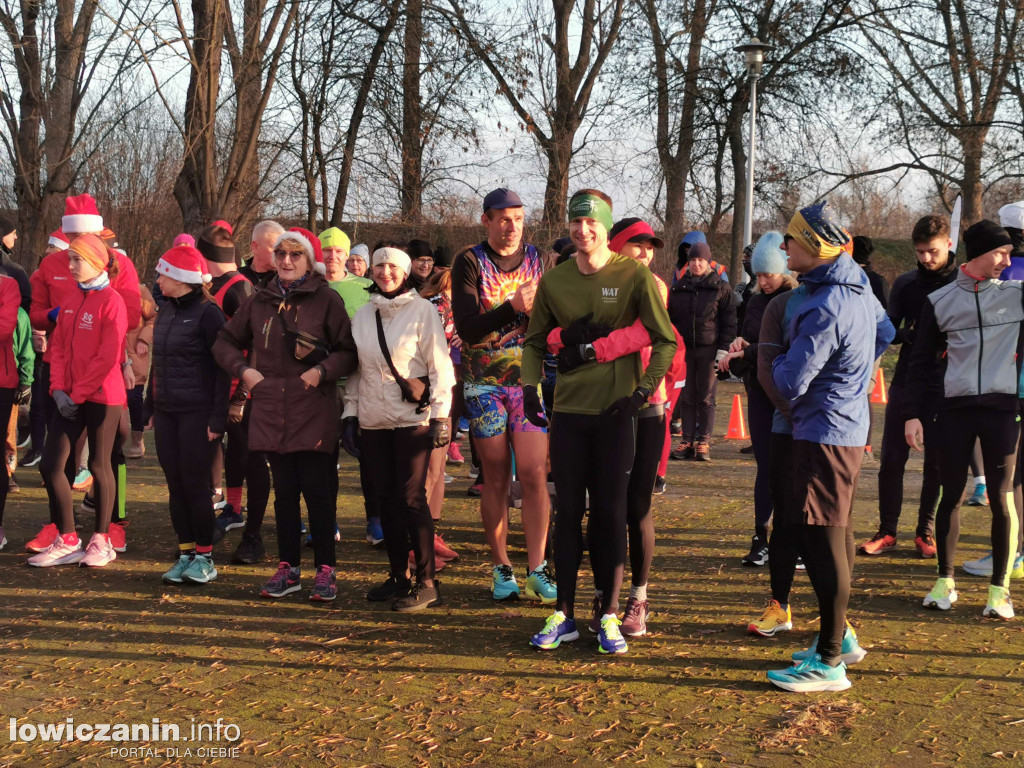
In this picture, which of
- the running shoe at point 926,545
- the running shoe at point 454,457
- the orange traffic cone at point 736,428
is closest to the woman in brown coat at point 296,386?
the running shoe at point 926,545

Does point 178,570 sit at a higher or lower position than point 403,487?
lower

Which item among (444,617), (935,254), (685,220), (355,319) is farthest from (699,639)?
(685,220)

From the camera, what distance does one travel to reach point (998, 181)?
2209cm

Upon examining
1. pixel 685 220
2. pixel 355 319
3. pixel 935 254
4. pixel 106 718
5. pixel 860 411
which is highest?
pixel 685 220

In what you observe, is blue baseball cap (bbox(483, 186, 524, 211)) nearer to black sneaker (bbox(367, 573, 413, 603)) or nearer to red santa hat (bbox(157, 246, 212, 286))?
red santa hat (bbox(157, 246, 212, 286))

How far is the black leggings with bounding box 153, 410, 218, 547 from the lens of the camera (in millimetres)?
6270

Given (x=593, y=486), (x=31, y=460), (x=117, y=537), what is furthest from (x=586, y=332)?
(x=31, y=460)

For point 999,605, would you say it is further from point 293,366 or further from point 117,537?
point 117,537

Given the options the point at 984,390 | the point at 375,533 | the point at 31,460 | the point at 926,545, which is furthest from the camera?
the point at 31,460

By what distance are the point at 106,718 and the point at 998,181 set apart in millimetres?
22390

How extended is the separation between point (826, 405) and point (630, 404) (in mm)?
880

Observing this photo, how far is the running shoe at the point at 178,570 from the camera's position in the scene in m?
6.22

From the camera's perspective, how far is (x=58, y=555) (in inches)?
264

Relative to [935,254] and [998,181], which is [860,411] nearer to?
[935,254]
